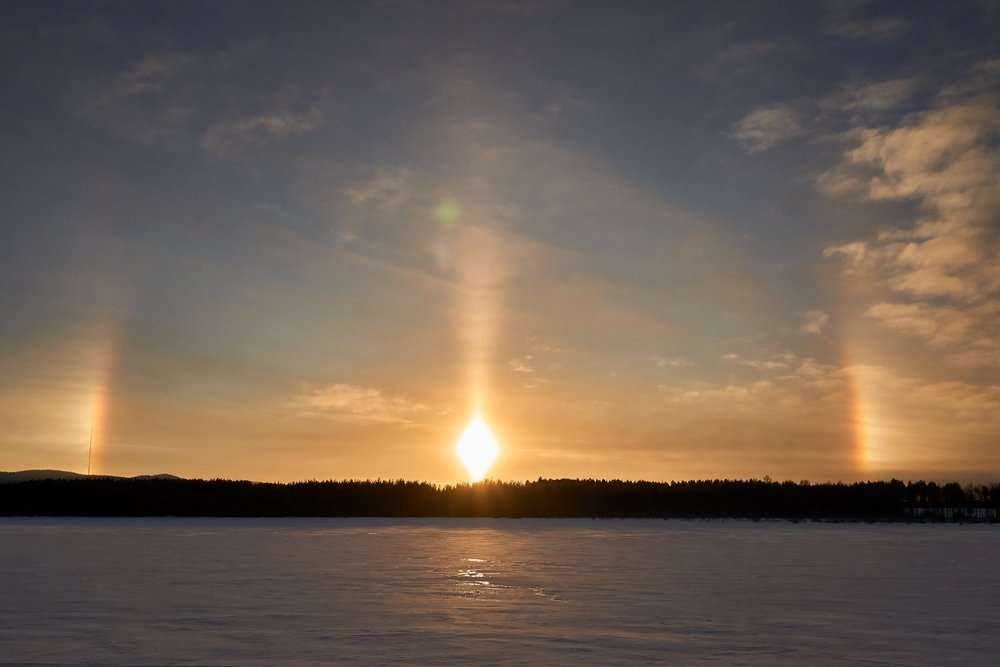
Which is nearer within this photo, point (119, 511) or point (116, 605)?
point (116, 605)

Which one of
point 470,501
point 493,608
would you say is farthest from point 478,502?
point 493,608

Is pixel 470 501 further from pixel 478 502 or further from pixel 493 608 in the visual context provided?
pixel 493 608

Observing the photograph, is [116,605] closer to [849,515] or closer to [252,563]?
[252,563]

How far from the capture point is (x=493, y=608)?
20156 mm

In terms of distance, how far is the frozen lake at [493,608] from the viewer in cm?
1465

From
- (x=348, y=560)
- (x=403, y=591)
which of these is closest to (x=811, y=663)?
(x=403, y=591)

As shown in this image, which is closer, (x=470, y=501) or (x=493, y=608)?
(x=493, y=608)

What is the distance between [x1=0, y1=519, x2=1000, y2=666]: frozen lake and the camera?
1465 centimetres

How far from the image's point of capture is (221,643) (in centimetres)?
1545

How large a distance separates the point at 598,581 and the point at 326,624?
10.7 m

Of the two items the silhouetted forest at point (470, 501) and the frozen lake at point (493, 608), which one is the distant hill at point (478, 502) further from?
the frozen lake at point (493, 608)

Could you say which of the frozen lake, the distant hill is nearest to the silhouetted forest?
the distant hill

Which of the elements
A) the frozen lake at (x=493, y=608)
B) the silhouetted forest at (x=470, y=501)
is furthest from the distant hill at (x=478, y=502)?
the frozen lake at (x=493, y=608)

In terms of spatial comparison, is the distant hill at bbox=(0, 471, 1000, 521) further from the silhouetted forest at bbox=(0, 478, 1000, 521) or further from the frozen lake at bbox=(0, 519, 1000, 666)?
the frozen lake at bbox=(0, 519, 1000, 666)
